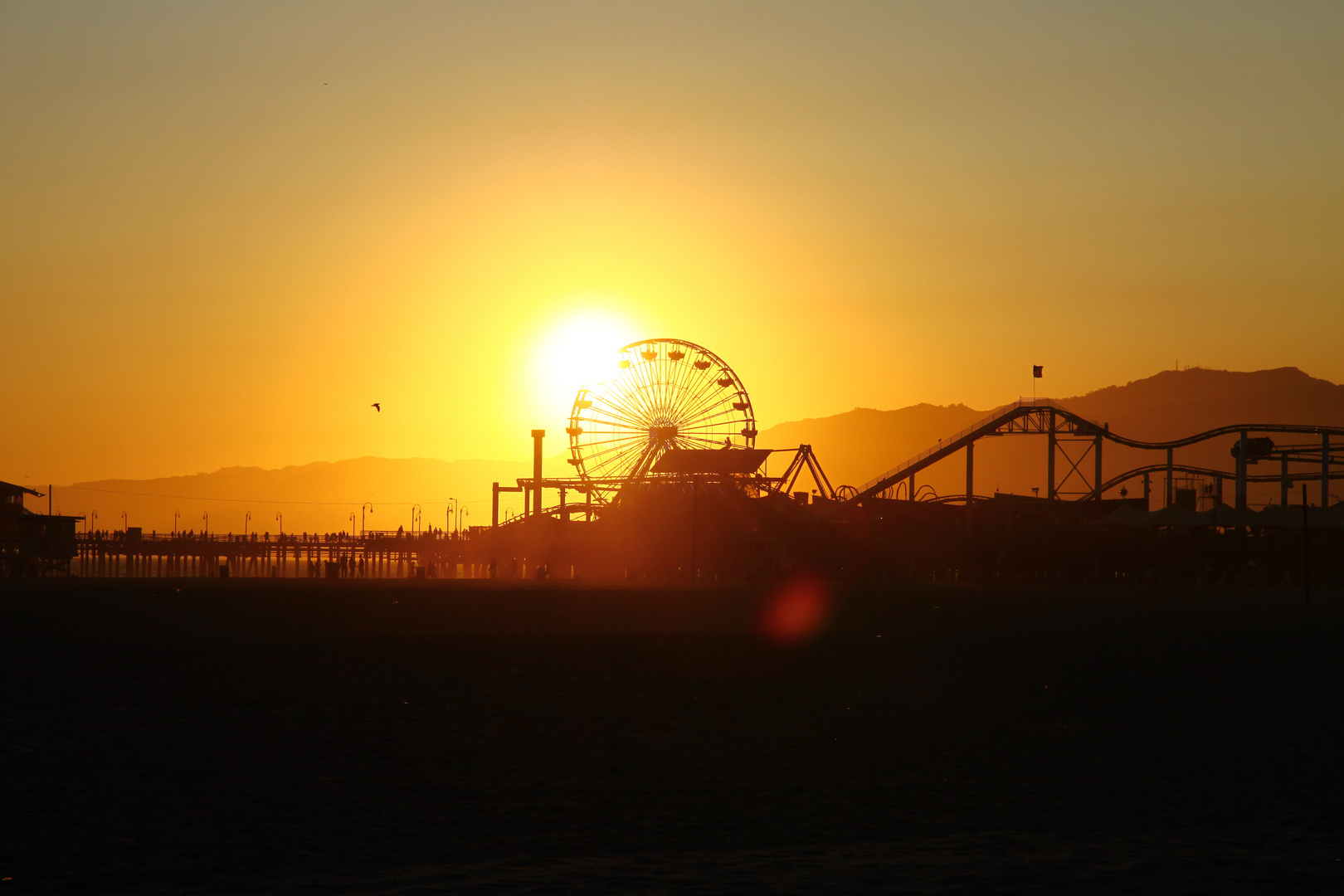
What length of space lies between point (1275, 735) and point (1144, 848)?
6.24 meters

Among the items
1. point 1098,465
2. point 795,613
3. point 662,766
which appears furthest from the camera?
point 1098,465

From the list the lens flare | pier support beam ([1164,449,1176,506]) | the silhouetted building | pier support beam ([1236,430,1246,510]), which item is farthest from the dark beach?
pier support beam ([1164,449,1176,506])

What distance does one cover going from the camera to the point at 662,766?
13.3m

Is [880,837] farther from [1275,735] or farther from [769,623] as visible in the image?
[769,623]

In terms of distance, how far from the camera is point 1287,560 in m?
76.2

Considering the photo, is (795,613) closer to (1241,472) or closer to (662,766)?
(662,766)

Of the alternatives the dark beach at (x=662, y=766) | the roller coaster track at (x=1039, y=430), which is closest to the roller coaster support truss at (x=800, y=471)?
the roller coaster track at (x=1039, y=430)

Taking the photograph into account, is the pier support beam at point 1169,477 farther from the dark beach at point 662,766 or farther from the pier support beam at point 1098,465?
the dark beach at point 662,766

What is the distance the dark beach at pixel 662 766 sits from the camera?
9297 millimetres

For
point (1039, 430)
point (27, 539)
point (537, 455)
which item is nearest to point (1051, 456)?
point (1039, 430)

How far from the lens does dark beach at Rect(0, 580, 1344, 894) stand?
930 cm

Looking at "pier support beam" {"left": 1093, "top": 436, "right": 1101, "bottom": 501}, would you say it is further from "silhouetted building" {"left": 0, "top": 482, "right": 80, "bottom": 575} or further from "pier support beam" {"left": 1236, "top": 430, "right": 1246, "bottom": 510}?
"silhouetted building" {"left": 0, "top": 482, "right": 80, "bottom": 575}

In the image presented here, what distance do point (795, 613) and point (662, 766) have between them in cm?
2566

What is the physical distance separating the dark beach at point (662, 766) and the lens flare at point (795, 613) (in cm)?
274
